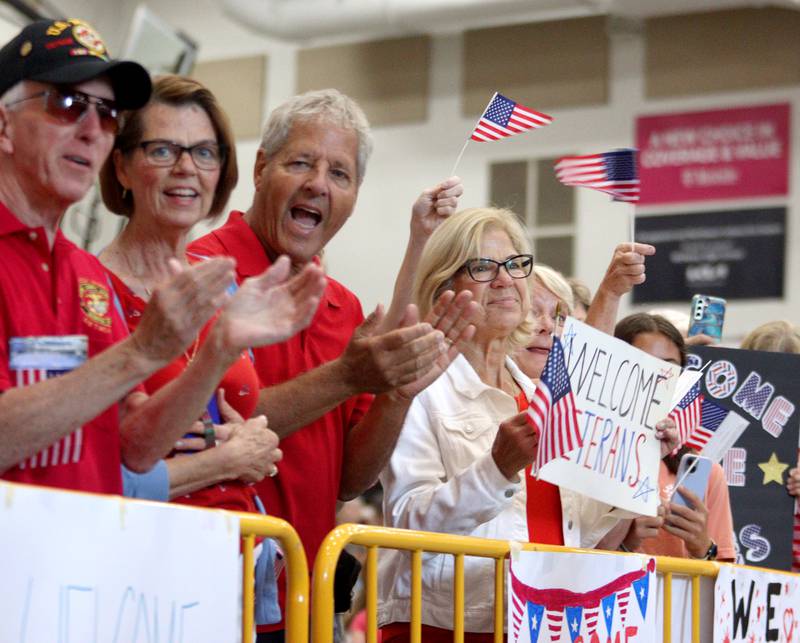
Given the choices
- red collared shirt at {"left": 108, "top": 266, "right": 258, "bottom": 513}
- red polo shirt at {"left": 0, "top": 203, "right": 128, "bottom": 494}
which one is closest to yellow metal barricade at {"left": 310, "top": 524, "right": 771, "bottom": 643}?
red collared shirt at {"left": 108, "top": 266, "right": 258, "bottom": 513}

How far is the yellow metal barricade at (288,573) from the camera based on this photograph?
6.39ft

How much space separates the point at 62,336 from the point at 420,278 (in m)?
1.26

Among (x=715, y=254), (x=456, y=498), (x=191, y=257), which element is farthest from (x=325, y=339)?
(x=715, y=254)

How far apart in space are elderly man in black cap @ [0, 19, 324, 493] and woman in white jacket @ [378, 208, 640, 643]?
2.60 feet

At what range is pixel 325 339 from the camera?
284 cm

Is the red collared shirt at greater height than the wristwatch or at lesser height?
greater

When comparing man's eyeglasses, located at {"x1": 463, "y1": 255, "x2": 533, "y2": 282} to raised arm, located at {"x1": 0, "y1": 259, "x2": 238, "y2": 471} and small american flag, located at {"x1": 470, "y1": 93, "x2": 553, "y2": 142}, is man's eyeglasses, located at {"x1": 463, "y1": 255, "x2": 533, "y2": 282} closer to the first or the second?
Answer: small american flag, located at {"x1": 470, "y1": 93, "x2": 553, "y2": 142}

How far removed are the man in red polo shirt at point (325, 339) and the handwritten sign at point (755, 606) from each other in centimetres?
84

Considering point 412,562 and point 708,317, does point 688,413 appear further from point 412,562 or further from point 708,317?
point 412,562

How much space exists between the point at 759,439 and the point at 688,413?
58cm

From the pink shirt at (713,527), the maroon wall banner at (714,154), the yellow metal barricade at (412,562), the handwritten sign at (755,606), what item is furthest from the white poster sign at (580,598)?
the maroon wall banner at (714,154)

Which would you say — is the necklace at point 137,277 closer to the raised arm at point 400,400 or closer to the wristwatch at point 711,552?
the raised arm at point 400,400

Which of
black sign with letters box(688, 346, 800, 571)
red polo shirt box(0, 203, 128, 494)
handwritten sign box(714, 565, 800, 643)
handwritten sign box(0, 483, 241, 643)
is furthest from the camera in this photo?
black sign with letters box(688, 346, 800, 571)

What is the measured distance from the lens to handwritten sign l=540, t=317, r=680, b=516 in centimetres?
257
